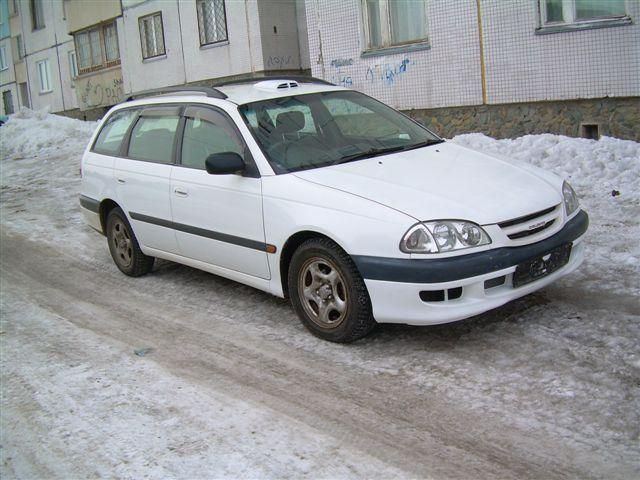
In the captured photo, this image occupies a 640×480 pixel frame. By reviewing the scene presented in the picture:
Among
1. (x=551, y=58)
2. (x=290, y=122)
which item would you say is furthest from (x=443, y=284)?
(x=551, y=58)

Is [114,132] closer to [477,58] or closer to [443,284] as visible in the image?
[443,284]

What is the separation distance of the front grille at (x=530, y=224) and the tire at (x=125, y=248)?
365 cm

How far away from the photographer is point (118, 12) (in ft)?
69.6

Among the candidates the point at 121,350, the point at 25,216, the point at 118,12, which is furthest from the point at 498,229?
the point at 118,12

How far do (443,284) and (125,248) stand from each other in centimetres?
375

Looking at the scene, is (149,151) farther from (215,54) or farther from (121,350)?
(215,54)

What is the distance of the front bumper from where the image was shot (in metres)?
4.24

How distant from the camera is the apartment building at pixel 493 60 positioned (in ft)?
31.5

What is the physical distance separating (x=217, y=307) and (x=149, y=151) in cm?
160

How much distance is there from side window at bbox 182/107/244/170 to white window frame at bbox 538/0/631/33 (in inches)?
243

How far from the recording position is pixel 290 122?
5.54m

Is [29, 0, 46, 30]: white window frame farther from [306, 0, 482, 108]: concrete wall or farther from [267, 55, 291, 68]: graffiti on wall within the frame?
[306, 0, 482, 108]: concrete wall

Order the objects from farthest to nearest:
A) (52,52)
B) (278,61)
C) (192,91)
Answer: (52,52), (278,61), (192,91)

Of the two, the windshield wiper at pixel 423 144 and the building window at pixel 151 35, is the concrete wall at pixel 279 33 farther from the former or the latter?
the windshield wiper at pixel 423 144
